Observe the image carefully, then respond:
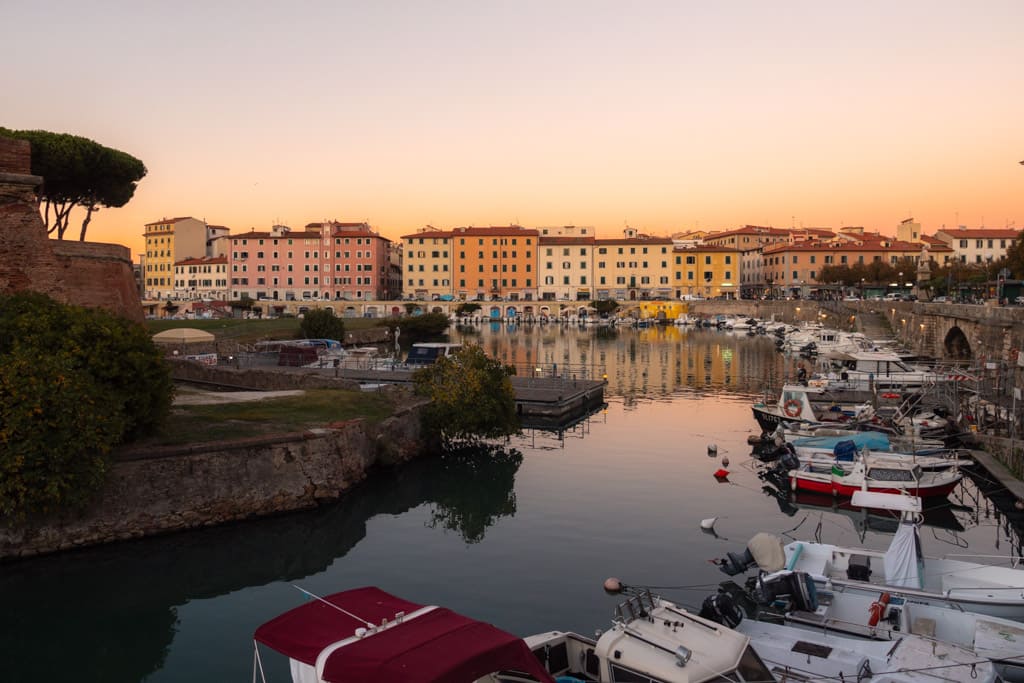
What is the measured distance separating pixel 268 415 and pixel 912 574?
68.0 feet

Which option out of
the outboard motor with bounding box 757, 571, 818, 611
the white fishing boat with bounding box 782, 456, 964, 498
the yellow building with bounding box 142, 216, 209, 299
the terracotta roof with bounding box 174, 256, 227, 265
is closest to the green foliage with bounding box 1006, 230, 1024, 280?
the white fishing boat with bounding box 782, 456, 964, 498

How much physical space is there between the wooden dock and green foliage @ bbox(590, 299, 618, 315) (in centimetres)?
8338

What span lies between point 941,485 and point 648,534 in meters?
10.2

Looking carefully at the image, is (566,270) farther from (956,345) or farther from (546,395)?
(546,395)

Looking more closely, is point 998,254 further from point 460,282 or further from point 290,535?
point 290,535

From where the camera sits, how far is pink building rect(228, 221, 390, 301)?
5389 inches

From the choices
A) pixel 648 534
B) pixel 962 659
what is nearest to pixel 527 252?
pixel 648 534

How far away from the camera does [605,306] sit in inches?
5162

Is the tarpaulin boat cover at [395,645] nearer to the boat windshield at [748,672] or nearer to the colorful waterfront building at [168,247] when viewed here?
the boat windshield at [748,672]

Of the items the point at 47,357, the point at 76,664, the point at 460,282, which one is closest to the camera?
the point at 76,664

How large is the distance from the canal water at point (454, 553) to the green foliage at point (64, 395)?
228 centimetres

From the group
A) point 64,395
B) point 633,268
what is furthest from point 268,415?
point 633,268

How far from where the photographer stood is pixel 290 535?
21.8 meters

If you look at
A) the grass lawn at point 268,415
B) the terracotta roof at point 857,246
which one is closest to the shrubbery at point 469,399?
the grass lawn at point 268,415
